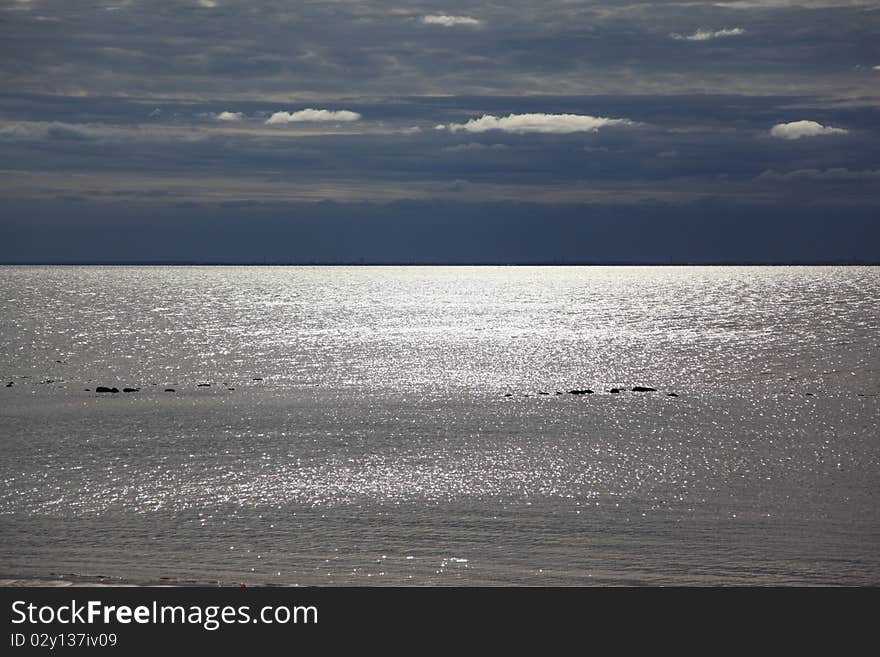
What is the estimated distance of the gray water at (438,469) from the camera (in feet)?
77.7

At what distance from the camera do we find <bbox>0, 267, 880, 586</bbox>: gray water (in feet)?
77.7

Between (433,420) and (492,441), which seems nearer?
(492,441)

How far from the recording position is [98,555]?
2367cm

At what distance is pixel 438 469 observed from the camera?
36031mm

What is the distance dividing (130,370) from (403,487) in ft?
156

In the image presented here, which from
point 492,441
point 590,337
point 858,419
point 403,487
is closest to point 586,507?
point 403,487

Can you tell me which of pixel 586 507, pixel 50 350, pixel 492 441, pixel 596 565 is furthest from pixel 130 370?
pixel 596 565

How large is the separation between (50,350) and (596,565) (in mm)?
77510

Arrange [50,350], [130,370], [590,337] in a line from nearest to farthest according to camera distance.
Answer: [130,370], [50,350], [590,337]
